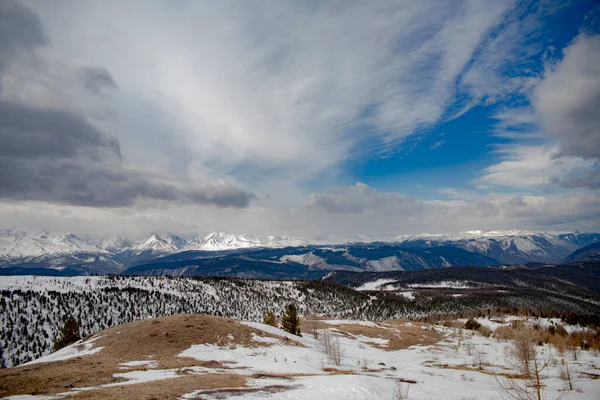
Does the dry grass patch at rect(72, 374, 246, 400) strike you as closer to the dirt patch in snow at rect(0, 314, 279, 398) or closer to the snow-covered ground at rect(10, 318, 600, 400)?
the dirt patch in snow at rect(0, 314, 279, 398)

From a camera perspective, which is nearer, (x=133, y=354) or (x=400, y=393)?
(x=400, y=393)

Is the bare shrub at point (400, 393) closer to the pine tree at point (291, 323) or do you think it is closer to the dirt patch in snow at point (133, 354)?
the dirt patch in snow at point (133, 354)

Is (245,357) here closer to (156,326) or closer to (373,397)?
(156,326)

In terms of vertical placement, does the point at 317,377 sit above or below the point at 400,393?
below

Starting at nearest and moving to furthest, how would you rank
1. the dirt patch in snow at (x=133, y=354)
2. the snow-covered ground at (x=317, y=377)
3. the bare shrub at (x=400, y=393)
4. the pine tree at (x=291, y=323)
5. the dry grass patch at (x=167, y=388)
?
the dry grass patch at (x=167, y=388), the bare shrub at (x=400, y=393), the dirt patch in snow at (x=133, y=354), the snow-covered ground at (x=317, y=377), the pine tree at (x=291, y=323)

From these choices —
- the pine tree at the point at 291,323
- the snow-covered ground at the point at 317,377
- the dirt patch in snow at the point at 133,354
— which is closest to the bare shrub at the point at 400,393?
the snow-covered ground at the point at 317,377

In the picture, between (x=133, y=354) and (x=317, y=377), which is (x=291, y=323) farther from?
(x=317, y=377)

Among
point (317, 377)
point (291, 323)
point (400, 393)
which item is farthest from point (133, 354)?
point (291, 323)

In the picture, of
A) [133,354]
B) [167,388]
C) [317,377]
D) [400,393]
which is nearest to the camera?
[400,393]

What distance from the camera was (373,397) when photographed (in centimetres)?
2497

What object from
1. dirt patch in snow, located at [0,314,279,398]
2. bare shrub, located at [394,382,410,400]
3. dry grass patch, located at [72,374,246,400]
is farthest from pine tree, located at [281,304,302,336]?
bare shrub, located at [394,382,410,400]

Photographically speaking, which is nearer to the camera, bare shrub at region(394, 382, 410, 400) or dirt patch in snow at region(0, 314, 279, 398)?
bare shrub at region(394, 382, 410, 400)

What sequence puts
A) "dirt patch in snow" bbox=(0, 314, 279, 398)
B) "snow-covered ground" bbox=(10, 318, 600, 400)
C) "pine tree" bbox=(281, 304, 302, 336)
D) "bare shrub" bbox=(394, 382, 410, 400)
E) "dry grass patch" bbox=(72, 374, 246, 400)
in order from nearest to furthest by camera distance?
"dry grass patch" bbox=(72, 374, 246, 400), "bare shrub" bbox=(394, 382, 410, 400), "dirt patch in snow" bbox=(0, 314, 279, 398), "snow-covered ground" bbox=(10, 318, 600, 400), "pine tree" bbox=(281, 304, 302, 336)

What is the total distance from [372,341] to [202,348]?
208 ft
